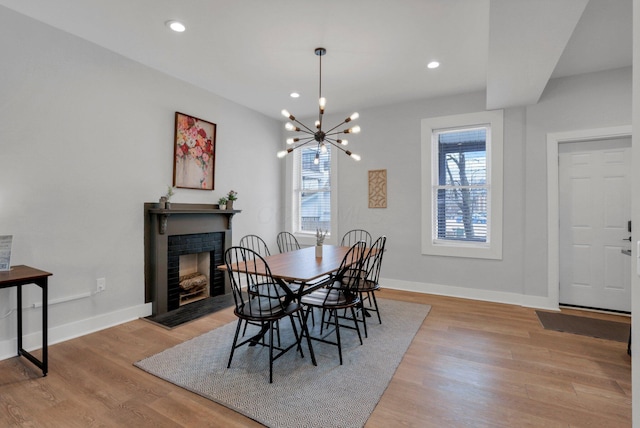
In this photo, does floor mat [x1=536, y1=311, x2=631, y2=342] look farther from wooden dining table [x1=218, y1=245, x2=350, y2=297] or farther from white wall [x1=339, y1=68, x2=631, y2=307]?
wooden dining table [x1=218, y1=245, x2=350, y2=297]

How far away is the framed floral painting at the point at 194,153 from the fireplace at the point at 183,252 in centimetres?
32

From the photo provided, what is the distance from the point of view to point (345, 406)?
192 cm

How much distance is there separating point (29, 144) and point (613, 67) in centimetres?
584

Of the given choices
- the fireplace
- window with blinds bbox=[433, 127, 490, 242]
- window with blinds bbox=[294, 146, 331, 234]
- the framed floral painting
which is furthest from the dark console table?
window with blinds bbox=[433, 127, 490, 242]

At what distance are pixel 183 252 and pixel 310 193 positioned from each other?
7.95 feet

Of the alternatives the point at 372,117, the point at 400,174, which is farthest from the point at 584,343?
the point at 372,117

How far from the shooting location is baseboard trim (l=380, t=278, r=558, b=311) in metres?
3.81

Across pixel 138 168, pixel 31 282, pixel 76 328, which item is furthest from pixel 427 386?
pixel 138 168

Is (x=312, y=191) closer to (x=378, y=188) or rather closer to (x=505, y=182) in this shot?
(x=378, y=188)

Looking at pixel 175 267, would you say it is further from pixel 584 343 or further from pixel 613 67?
pixel 613 67

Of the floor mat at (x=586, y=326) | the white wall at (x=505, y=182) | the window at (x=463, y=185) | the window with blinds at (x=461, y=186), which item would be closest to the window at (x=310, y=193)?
the white wall at (x=505, y=182)

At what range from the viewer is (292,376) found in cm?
226

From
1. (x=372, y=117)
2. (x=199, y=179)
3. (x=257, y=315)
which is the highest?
(x=372, y=117)

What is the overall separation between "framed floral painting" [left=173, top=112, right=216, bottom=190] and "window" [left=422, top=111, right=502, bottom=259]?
2.99m
